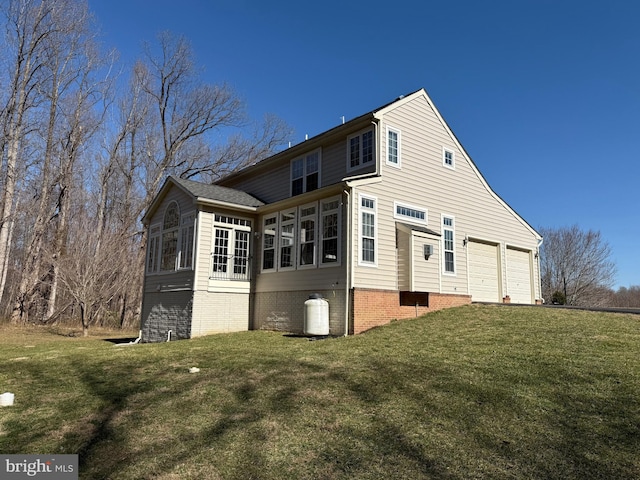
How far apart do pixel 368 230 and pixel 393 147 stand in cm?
300

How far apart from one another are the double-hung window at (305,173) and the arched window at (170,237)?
4.16 meters

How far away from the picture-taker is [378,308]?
38.5 ft

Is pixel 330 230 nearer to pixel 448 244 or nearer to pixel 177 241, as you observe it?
pixel 448 244

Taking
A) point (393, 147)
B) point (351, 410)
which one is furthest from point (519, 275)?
point (351, 410)

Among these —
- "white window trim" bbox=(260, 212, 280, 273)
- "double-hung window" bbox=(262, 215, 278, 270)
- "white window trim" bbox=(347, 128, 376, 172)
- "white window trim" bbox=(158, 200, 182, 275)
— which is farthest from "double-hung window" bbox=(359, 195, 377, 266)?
"white window trim" bbox=(158, 200, 182, 275)

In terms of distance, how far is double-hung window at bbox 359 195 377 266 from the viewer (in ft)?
38.8

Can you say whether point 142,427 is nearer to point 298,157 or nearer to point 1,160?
point 298,157

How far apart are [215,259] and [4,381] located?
699 centimetres

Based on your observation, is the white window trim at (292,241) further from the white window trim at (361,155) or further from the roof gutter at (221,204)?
the white window trim at (361,155)

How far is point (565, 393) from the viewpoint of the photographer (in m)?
5.65

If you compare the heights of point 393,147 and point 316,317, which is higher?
point 393,147

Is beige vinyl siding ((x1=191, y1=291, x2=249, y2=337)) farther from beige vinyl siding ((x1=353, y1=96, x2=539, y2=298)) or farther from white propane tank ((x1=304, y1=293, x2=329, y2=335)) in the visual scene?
beige vinyl siding ((x1=353, y1=96, x2=539, y2=298))

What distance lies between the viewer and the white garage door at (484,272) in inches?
616

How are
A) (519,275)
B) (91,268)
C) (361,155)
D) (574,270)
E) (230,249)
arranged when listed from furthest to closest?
(574,270) < (519,275) < (91,268) < (230,249) < (361,155)
